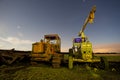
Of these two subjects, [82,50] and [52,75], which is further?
[82,50]

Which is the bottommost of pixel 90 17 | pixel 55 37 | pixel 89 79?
pixel 89 79

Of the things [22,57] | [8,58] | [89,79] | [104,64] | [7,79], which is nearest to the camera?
[7,79]

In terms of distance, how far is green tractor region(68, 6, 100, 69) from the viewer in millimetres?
11211

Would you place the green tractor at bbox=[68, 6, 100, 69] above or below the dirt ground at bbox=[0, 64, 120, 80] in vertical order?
above

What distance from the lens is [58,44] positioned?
613 inches

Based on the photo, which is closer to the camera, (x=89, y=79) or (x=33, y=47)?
(x=89, y=79)

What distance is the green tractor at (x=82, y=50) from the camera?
1121 centimetres

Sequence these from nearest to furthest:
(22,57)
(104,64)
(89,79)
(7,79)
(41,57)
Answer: (7,79) < (89,79) < (104,64) < (41,57) < (22,57)

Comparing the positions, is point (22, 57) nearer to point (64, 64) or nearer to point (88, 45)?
point (64, 64)

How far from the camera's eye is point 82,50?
38.9ft

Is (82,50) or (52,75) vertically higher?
(82,50)

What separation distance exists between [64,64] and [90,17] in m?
5.86

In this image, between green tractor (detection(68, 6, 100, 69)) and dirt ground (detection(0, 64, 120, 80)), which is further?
green tractor (detection(68, 6, 100, 69))

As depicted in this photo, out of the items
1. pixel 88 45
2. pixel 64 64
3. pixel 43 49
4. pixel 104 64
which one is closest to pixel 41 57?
pixel 43 49
